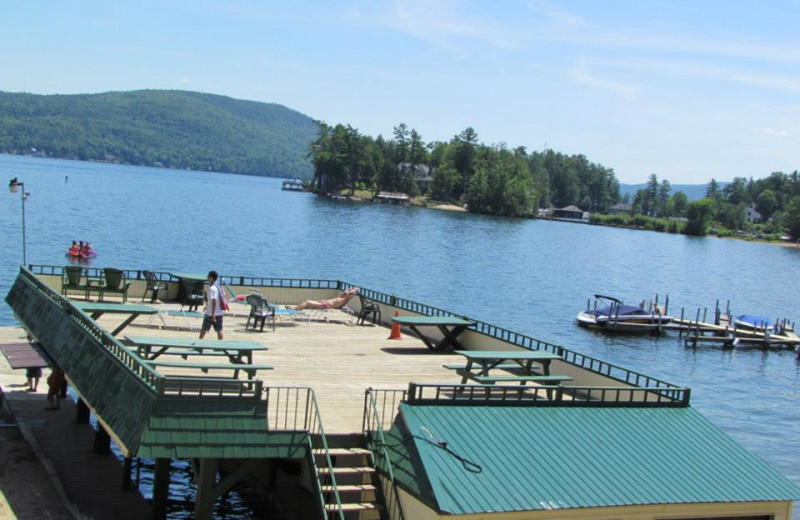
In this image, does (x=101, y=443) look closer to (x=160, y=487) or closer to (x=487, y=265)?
(x=160, y=487)

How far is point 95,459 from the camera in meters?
18.6

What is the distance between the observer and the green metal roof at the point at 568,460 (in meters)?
13.5

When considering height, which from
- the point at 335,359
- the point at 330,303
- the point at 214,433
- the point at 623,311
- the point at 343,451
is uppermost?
the point at 330,303

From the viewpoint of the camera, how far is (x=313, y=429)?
1473cm

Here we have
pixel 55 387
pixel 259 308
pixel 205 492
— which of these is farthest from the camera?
pixel 259 308

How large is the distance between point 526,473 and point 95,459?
31.6ft

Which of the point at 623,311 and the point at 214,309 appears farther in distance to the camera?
the point at 623,311

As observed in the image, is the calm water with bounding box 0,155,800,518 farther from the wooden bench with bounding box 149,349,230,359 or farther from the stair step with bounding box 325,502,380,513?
the wooden bench with bounding box 149,349,230,359

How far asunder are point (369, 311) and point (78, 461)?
11.1 metres

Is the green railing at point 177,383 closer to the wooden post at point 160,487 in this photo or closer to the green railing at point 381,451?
the wooden post at point 160,487

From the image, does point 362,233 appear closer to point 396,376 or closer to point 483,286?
point 483,286

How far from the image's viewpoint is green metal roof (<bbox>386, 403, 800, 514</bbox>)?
13492 millimetres

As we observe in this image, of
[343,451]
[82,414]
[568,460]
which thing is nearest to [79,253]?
[82,414]

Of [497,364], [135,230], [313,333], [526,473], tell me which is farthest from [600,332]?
[135,230]
